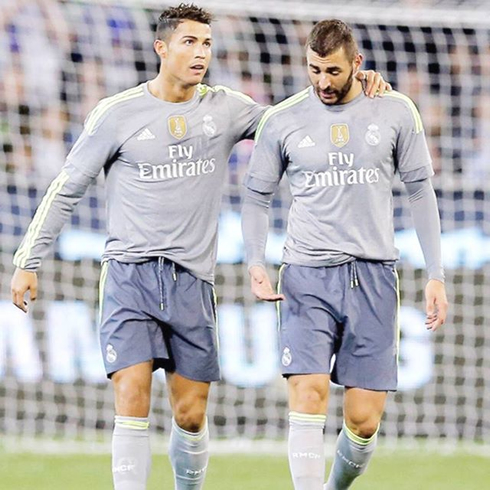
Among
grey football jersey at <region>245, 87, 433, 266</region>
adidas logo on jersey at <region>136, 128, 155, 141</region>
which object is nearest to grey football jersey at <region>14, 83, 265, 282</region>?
adidas logo on jersey at <region>136, 128, 155, 141</region>

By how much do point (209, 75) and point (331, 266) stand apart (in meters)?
4.03

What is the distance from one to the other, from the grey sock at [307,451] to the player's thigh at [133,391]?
602mm

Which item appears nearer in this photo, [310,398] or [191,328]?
[310,398]

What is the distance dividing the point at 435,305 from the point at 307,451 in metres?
0.78

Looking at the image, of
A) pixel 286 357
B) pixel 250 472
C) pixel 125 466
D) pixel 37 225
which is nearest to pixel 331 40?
pixel 286 357

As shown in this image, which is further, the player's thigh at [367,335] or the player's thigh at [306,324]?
the player's thigh at [367,335]

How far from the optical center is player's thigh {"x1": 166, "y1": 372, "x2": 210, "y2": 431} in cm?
621

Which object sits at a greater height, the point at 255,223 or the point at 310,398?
the point at 255,223

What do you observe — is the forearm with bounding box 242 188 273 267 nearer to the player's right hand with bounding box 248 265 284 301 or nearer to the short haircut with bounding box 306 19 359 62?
the player's right hand with bounding box 248 265 284 301

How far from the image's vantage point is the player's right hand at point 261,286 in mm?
5855

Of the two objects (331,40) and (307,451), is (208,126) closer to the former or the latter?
(331,40)

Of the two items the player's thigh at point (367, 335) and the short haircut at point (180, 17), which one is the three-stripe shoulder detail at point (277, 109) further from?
the player's thigh at point (367, 335)

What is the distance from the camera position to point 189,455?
6320 mm

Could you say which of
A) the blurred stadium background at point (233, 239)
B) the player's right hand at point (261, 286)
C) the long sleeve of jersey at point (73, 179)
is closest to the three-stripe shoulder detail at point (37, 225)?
the long sleeve of jersey at point (73, 179)
